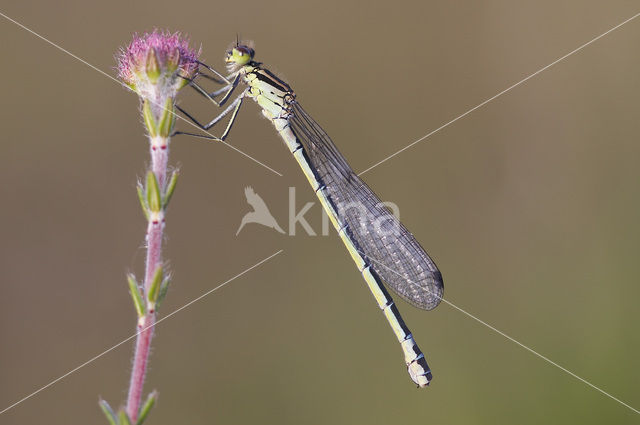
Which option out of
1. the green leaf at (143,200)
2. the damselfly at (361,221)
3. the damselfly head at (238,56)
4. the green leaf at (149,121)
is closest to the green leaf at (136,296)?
the green leaf at (143,200)

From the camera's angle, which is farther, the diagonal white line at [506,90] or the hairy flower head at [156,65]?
the diagonal white line at [506,90]

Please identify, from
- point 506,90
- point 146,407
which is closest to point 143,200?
point 146,407

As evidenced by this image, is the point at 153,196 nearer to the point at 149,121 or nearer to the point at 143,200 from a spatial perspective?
the point at 143,200

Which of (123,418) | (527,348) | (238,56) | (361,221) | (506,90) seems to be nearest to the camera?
(123,418)

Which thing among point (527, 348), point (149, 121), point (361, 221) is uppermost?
point (149, 121)

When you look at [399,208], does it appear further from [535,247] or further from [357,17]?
[357,17]

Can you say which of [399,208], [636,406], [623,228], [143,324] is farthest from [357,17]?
[143,324]

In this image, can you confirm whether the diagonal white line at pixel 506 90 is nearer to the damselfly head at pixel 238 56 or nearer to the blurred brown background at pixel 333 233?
the blurred brown background at pixel 333 233
